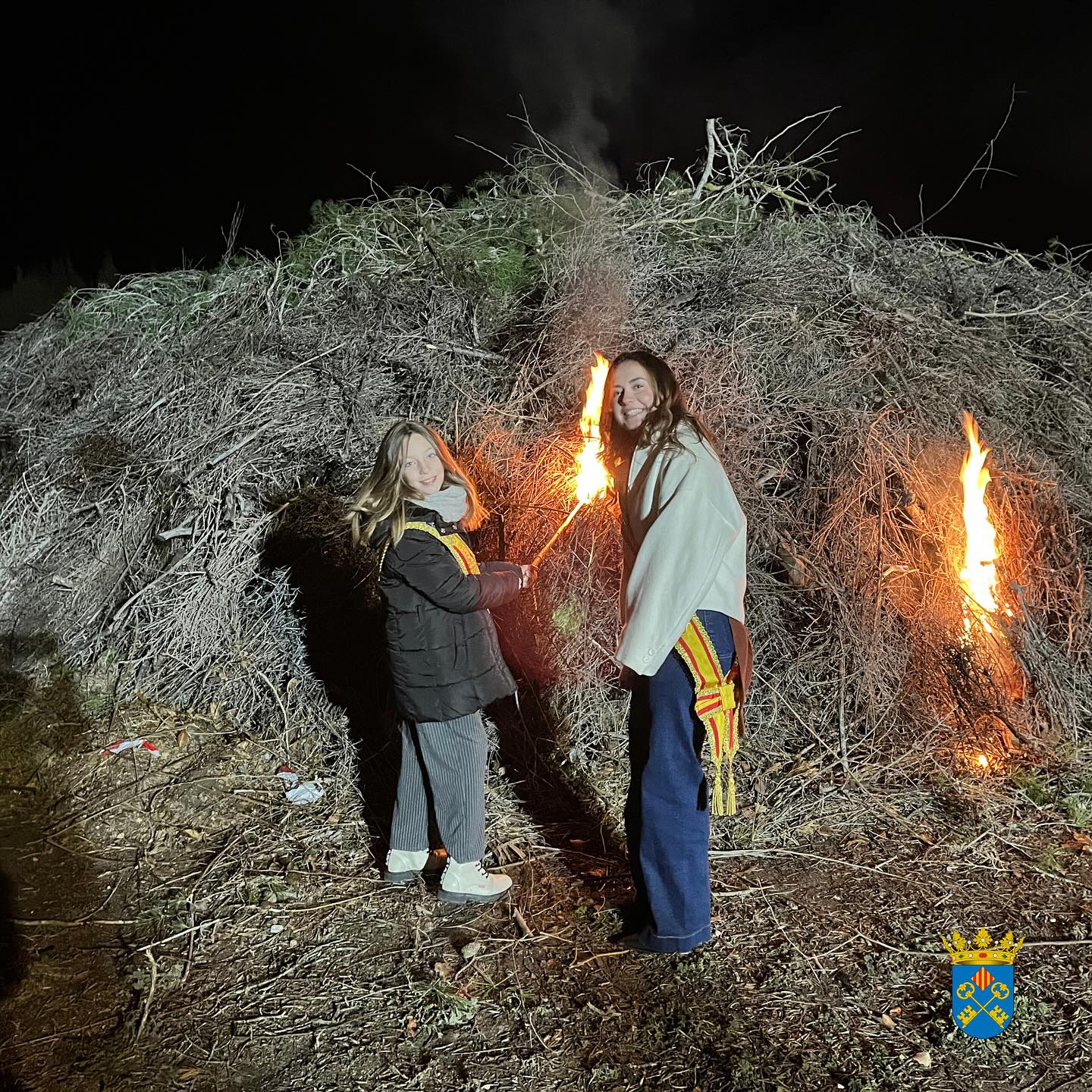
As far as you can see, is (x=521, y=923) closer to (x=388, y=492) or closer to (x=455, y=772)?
(x=455, y=772)

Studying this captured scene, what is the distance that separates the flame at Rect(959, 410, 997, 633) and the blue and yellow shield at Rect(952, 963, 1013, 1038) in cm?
171

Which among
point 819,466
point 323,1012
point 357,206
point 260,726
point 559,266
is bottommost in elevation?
point 323,1012

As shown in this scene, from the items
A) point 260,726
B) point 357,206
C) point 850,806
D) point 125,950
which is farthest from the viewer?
point 357,206

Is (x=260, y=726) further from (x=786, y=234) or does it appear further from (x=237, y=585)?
(x=786, y=234)

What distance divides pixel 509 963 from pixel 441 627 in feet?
3.68

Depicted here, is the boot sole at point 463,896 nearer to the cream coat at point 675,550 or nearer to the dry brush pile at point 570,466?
the dry brush pile at point 570,466

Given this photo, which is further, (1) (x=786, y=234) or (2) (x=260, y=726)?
(1) (x=786, y=234)

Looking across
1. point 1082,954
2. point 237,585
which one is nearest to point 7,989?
point 237,585

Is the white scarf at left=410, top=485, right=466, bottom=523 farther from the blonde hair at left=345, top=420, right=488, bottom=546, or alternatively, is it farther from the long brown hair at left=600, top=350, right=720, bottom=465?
the long brown hair at left=600, top=350, right=720, bottom=465

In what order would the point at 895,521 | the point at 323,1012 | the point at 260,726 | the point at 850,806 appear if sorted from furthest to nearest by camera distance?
the point at 260,726 → the point at 895,521 → the point at 850,806 → the point at 323,1012

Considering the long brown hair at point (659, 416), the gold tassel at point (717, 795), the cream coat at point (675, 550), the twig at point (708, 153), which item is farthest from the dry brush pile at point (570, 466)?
the cream coat at point (675, 550)

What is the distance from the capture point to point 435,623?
3219mm

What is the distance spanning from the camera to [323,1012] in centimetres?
289

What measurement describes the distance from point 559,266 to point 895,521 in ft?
7.46
